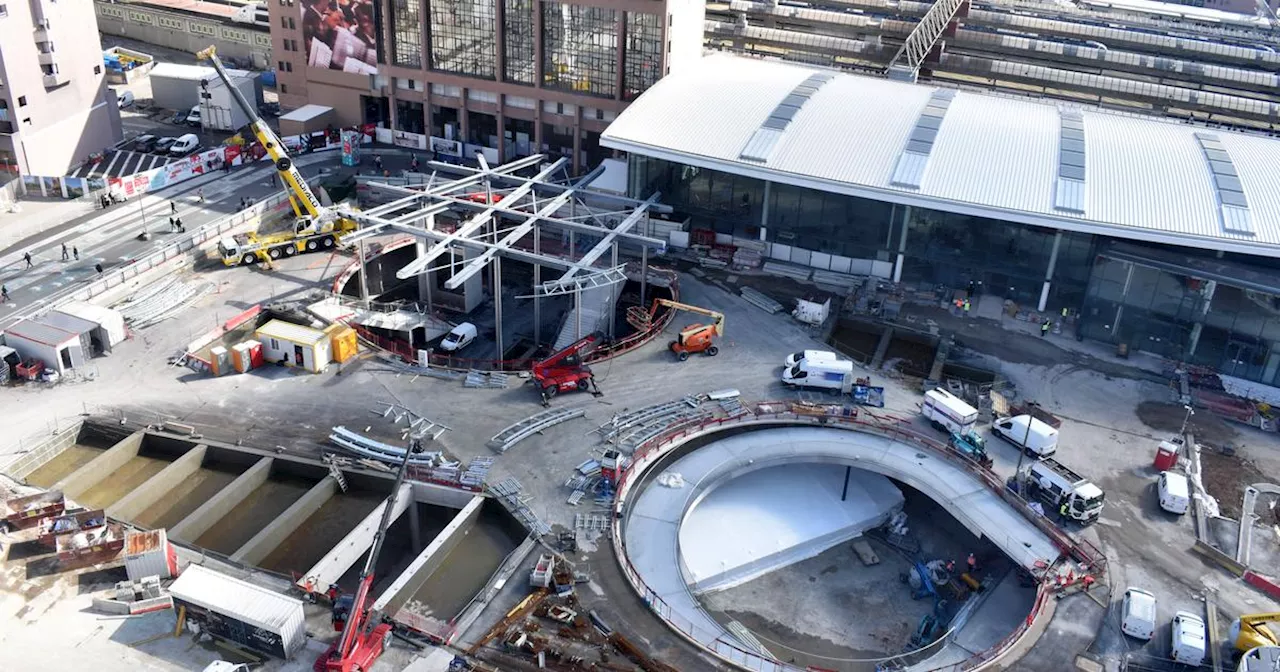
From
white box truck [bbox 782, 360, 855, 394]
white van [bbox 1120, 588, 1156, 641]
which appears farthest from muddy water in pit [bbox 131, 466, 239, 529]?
white van [bbox 1120, 588, 1156, 641]

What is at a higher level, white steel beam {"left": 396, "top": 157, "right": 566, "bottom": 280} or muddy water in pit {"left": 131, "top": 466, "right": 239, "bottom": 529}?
white steel beam {"left": 396, "top": 157, "right": 566, "bottom": 280}

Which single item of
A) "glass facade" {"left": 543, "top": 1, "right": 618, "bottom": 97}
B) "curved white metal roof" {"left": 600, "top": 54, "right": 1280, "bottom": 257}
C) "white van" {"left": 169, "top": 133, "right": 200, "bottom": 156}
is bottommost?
"white van" {"left": 169, "top": 133, "right": 200, "bottom": 156}

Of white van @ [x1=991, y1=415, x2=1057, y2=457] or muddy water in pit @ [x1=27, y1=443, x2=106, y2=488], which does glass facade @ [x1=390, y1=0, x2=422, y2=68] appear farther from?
white van @ [x1=991, y1=415, x2=1057, y2=457]

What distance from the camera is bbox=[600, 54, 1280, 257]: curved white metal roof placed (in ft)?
208

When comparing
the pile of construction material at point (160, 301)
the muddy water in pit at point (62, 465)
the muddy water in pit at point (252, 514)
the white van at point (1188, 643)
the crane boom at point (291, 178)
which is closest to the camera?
the white van at point (1188, 643)

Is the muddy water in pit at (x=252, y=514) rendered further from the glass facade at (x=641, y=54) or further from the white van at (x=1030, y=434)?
the glass facade at (x=641, y=54)

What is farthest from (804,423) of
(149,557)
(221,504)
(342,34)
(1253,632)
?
(342,34)

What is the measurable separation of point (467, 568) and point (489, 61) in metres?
54.1

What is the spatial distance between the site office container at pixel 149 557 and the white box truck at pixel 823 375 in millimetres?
32998

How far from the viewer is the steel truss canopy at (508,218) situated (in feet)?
200

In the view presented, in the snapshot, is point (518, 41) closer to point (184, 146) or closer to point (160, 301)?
point (184, 146)

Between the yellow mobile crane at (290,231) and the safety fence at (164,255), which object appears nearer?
the safety fence at (164,255)

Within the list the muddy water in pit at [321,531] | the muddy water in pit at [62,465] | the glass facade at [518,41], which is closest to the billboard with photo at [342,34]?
the glass facade at [518,41]

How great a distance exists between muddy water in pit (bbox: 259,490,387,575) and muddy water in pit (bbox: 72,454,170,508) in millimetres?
7967
